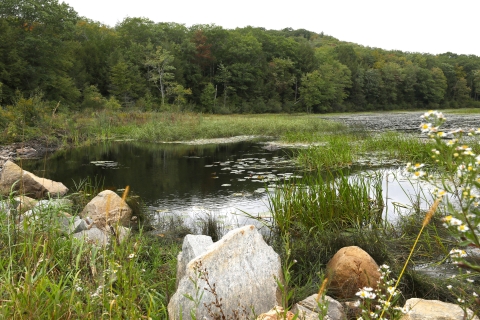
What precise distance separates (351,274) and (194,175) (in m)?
8.29

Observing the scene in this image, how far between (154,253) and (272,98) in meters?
62.3

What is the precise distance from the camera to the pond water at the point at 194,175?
7.64 m

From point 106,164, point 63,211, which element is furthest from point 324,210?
point 106,164

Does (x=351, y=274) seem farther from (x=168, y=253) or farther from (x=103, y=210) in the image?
(x=103, y=210)

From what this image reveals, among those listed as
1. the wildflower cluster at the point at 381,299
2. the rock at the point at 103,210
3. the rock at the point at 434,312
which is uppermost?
Answer: the wildflower cluster at the point at 381,299

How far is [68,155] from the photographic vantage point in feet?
52.9

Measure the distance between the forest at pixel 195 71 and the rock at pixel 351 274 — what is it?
86.8 feet

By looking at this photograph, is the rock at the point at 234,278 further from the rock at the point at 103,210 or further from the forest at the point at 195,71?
the forest at the point at 195,71

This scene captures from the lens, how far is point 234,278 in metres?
2.96

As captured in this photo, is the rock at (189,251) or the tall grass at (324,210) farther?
the tall grass at (324,210)

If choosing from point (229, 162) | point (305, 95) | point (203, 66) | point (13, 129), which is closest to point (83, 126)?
point (13, 129)

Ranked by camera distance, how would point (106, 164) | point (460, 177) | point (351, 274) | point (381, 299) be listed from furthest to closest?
point (106, 164) → point (351, 274) → point (381, 299) → point (460, 177)

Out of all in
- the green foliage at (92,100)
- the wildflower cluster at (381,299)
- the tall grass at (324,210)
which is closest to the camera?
the wildflower cluster at (381,299)

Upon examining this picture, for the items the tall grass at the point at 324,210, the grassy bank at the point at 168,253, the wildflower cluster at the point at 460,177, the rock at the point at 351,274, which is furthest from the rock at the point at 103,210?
the wildflower cluster at the point at 460,177
